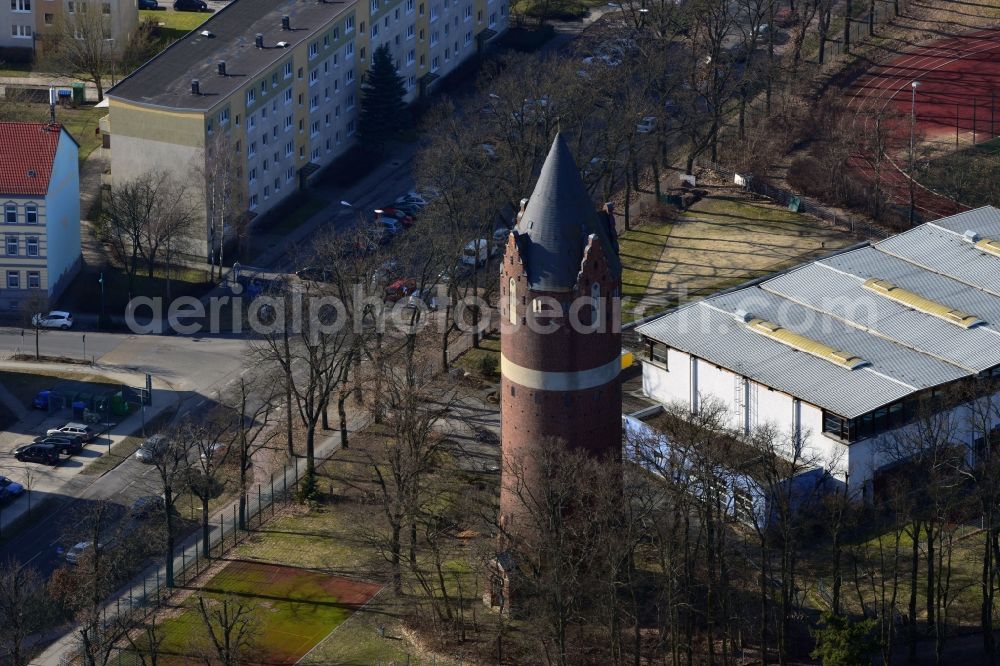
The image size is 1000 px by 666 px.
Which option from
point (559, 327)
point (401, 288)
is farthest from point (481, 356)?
point (559, 327)

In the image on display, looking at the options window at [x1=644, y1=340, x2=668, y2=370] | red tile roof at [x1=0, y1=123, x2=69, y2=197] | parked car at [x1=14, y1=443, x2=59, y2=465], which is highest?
red tile roof at [x1=0, y1=123, x2=69, y2=197]

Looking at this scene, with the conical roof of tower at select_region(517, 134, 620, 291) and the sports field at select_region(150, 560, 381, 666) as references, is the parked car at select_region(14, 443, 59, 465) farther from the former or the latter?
the conical roof of tower at select_region(517, 134, 620, 291)

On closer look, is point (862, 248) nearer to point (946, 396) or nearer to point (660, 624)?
point (946, 396)

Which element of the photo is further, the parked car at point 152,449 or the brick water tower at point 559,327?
the parked car at point 152,449

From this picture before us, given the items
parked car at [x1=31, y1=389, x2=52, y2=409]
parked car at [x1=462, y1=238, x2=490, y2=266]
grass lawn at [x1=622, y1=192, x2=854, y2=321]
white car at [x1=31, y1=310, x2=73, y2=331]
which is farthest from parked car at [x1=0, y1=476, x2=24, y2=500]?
grass lawn at [x1=622, y1=192, x2=854, y2=321]

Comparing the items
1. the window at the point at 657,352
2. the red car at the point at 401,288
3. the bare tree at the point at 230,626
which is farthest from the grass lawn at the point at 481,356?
the bare tree at the point at 230,626

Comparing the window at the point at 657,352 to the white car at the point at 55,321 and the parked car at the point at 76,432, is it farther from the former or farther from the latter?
the white car at the point at 55,321
